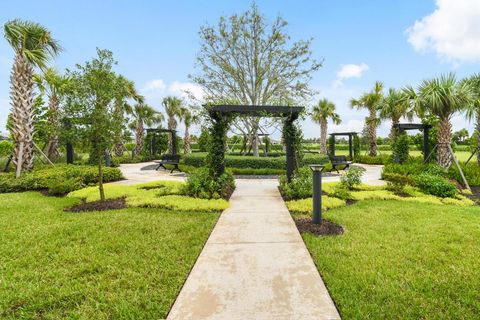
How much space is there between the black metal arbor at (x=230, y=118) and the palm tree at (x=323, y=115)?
19.1 metres

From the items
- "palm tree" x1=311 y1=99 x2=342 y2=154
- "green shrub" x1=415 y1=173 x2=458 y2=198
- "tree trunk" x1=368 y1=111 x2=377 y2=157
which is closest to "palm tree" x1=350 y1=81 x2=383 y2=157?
"tree trunk" x1=368 y1=111 x2=377 y2=157

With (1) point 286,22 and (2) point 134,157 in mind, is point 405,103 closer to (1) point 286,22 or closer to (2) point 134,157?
(1) point 286,22

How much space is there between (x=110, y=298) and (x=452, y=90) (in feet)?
39.3

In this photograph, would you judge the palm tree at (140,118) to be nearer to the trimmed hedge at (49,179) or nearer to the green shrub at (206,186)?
the trimmed hedge at (49,179)

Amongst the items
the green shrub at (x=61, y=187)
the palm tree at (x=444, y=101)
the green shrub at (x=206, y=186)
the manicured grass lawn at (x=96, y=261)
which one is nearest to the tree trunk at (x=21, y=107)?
the green shrub at (x=61, y=187)

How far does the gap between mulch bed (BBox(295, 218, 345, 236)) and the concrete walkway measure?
0.23m

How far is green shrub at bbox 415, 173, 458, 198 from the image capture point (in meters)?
7.60

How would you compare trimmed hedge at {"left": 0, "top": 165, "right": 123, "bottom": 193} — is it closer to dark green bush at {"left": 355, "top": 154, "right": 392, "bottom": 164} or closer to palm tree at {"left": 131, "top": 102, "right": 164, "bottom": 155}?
palm tree at {"left": 131, "top": 102, "right": 164, "bottom": 155}

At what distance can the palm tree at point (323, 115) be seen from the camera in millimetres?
26422

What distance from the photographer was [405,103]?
1109 centimetres

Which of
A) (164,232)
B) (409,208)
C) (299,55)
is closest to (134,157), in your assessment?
(299,55)

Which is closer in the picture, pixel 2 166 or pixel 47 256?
pixel 47 256

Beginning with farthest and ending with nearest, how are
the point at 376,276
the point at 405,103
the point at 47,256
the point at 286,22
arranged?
the point at 286,22 < the point at 405,103 < the point at 47,256 < the point at 376,276

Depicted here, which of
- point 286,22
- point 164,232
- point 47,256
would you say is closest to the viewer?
point 47,256
